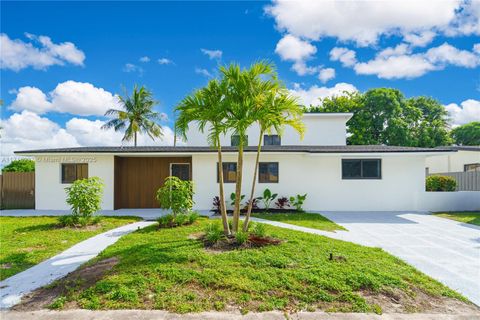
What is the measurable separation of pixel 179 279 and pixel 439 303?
3.70 metres

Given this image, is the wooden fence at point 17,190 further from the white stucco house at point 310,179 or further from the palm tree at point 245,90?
the palm tree at point 245,90

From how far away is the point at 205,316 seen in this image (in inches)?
120

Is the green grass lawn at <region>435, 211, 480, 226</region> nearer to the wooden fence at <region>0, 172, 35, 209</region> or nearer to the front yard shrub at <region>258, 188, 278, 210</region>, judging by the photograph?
the front yard shrub at <region>258, 188, 278, 210</region>

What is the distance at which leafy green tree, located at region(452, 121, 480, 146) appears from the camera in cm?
3127

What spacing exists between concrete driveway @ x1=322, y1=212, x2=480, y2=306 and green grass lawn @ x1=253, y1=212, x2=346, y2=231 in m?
0.49

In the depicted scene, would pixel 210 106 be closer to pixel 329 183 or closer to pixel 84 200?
pixel 84 200

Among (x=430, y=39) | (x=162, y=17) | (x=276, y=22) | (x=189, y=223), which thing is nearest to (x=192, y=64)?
(x=162, y=17)

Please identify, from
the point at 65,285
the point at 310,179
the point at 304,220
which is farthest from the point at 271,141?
the point at 65,285

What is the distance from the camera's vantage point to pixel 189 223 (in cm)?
786

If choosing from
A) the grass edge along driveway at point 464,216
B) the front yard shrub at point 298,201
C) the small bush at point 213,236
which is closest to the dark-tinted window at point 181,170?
the front yard shrub at point 298,201

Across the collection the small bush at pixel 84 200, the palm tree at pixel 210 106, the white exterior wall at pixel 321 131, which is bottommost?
the small bush at pixel 84 200

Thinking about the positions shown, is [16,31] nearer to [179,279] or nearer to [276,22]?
[276,22]

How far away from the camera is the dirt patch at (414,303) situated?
326 cm

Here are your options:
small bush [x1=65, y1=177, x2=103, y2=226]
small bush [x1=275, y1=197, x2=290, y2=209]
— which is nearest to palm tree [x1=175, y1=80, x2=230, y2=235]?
small bush [x1=65, y1=177, x2=103, y2=226]
